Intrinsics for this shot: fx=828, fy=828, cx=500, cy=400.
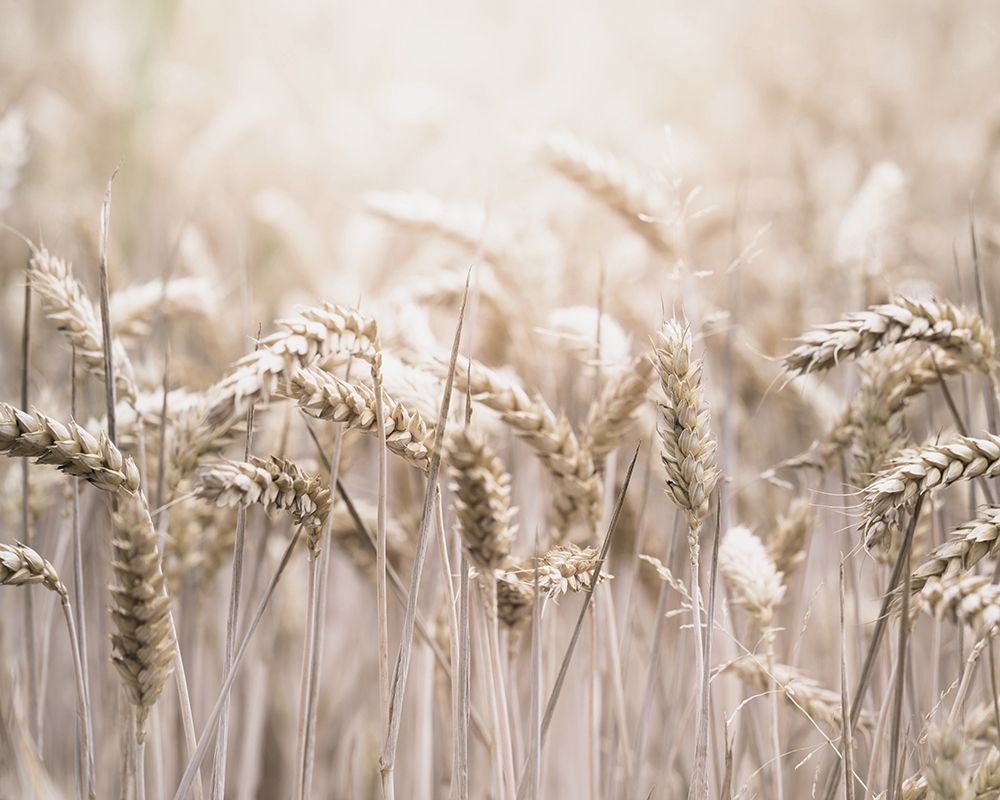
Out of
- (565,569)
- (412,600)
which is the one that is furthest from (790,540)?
(412,600)

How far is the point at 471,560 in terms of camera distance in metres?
0.68

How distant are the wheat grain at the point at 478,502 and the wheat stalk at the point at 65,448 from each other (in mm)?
258

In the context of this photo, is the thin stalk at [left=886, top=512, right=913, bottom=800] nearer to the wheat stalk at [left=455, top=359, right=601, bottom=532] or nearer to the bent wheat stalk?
the wheat stalk at [left=455, top=359, right=601, bottom=532]

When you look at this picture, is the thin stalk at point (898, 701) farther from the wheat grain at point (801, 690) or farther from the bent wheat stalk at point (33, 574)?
the bent wheat stalk at point (33, 574)

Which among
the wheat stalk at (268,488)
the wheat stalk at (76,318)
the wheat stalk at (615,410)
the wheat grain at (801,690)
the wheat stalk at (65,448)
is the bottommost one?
the wheat grain at (801,690)

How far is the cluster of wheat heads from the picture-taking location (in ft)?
2.16

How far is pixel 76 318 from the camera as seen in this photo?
814mm

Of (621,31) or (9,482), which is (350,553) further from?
(621,31)

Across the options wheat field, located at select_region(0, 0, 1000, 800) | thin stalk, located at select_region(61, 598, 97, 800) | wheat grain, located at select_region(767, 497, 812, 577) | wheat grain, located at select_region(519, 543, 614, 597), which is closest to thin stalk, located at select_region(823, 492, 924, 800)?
wheat field, located at select_region(0, 0, 1000, 800)

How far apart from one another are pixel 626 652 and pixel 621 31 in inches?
178

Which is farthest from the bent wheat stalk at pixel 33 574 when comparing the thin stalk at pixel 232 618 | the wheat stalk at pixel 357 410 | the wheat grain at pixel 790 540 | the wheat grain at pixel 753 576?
the wheat grain at pixel 790 540

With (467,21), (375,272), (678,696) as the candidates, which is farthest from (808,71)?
(678,696)

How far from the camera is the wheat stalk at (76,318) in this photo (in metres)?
0.80

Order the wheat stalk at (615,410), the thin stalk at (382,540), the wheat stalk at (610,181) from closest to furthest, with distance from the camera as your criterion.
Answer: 1. the thin stalk at (382,540)
2. the wheat stalk at (615,410)
3. the wheat stalk at (610,181)
